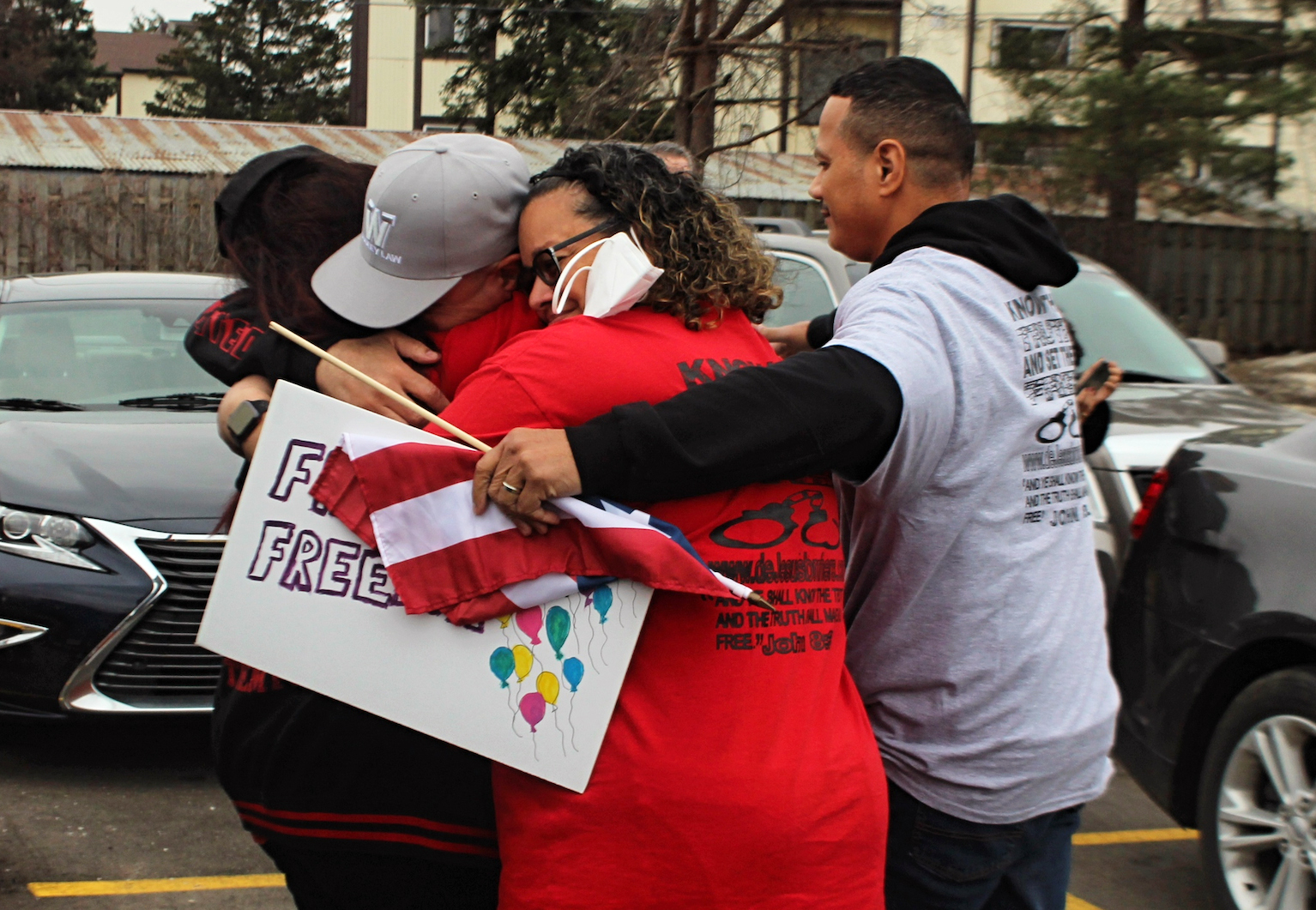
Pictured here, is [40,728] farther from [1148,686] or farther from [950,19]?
[950,19]

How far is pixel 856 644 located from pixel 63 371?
4651 millimetres

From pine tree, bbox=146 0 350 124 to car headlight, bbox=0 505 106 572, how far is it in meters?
40.4

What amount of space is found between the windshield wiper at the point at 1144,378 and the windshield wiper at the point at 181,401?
4.01 metres

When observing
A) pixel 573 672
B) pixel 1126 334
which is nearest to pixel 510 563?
pixel 573 672

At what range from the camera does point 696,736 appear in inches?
63.4

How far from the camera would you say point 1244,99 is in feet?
42.4

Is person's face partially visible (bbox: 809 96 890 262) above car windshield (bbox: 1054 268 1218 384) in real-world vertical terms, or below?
above

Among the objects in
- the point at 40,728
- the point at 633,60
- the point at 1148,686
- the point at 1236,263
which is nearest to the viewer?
the point at 1148,686

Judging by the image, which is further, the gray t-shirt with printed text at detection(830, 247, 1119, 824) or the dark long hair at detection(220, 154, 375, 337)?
the dark long hair at detection(220, 154, 375, 337)

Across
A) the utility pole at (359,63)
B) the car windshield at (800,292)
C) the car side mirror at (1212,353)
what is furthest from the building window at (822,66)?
the utility pole at (359,63)

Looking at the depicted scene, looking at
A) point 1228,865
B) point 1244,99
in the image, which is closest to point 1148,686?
point 1228,865

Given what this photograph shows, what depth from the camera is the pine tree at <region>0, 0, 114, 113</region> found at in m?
37.2


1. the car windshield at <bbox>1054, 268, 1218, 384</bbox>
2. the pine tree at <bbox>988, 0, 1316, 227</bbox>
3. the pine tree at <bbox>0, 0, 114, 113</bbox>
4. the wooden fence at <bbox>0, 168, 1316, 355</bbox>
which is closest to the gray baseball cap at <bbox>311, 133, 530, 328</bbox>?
the car windshield at <bbox>1054, 268, 1218, 384</bbox>

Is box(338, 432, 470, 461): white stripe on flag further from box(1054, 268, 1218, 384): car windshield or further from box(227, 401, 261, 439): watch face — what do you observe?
box(1054, 268, 1218, 384): car windshield
